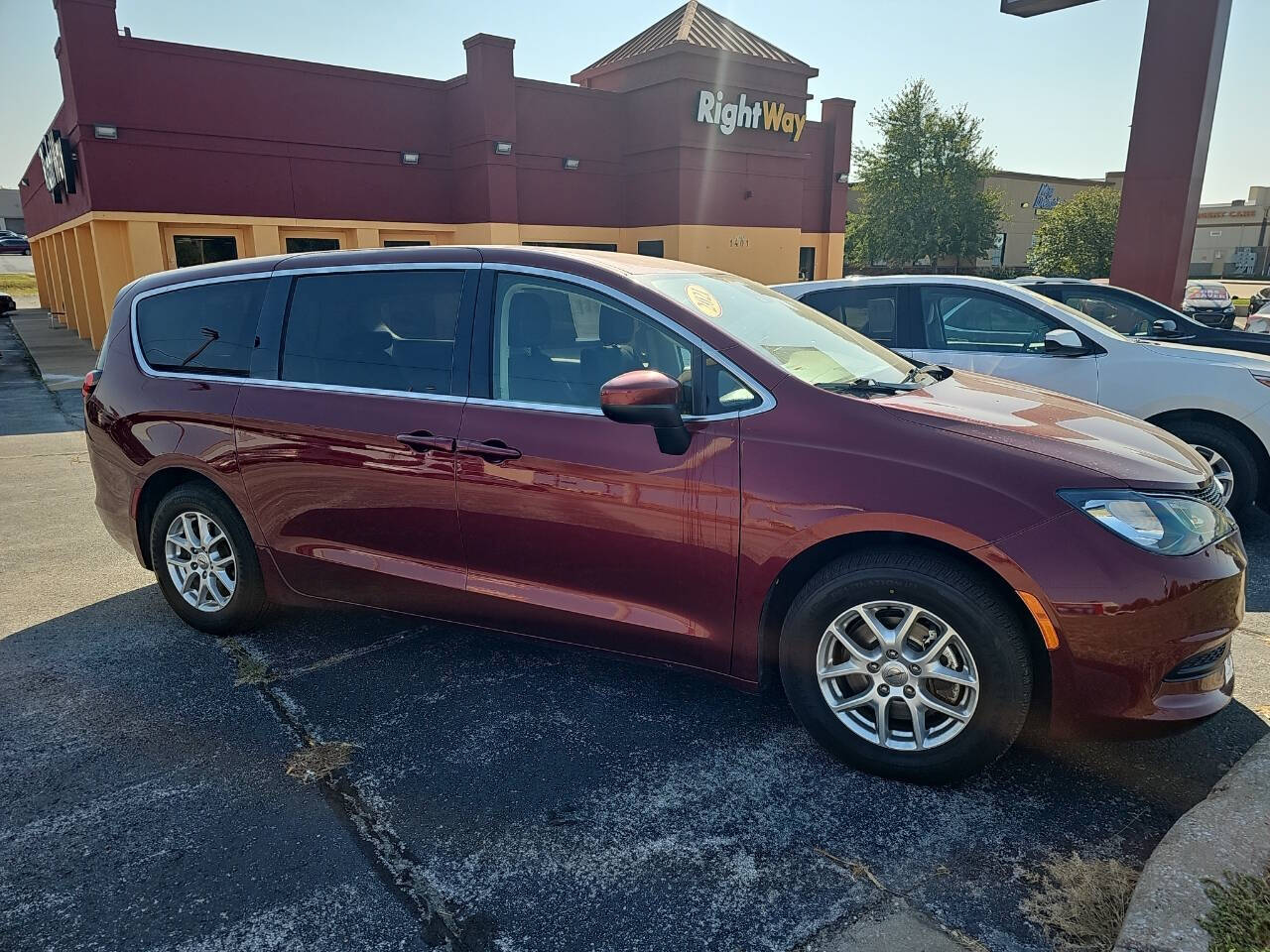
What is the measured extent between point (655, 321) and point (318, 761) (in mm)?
2052

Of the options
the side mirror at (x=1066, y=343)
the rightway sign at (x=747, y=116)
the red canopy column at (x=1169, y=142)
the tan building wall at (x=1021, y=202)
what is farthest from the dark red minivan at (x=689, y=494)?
the tan building wall at (x=1021, y=202)

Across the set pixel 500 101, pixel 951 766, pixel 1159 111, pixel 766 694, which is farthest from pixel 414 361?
pixel 500 101

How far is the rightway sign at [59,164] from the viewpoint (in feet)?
55.8

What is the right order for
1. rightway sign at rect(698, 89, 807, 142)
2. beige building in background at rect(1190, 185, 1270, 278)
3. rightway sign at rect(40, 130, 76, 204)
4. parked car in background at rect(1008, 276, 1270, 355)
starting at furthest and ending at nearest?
1. beige building in background at rect(1190, 185, 1270, 278)
2. rightway sign at rect(698, 89, 807, 142)
3. rightway sign at rect(40, 130, 76, 204)
4. parked car in background at rect(1008, 276, 1270, 355)

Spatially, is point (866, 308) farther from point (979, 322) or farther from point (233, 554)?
point (233, 554)

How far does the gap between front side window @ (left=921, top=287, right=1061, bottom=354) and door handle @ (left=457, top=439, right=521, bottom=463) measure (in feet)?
13.7

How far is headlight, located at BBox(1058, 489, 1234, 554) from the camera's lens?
2.68 metres

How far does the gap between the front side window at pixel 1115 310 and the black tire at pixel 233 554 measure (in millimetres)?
7022

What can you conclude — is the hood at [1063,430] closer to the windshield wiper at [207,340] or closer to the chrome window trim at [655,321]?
the chrome window trim at [655,321]

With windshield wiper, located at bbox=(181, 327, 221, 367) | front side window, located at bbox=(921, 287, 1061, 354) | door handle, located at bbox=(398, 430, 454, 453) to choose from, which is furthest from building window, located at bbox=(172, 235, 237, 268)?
door handle, located at bbox=(398, 430, 454, 453)

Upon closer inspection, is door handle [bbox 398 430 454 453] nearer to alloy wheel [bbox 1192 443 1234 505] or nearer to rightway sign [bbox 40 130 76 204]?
alloy wheel [bbox 1192 443 1234 505]

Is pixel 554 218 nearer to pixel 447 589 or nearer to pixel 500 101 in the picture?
pixel 500 101

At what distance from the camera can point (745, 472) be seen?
299 centimetres

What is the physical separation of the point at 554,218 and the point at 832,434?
19315mm
